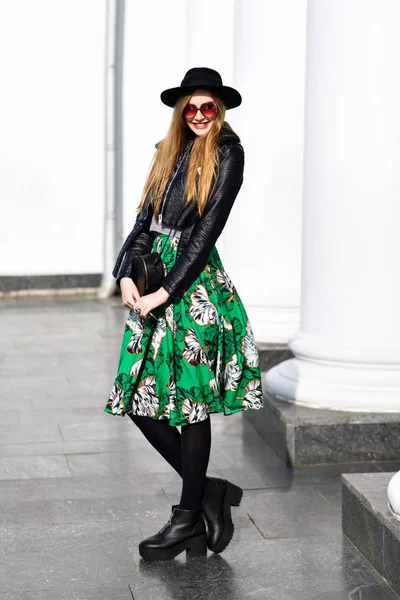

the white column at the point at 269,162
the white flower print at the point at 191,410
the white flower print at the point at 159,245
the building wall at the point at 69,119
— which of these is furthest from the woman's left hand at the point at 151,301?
the building wall at the point at 69,119

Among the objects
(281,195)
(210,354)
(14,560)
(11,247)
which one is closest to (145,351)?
(210,354)

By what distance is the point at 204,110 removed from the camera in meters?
4.06

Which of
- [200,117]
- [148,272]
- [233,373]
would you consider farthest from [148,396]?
[200,117]

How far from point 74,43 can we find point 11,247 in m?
2.37

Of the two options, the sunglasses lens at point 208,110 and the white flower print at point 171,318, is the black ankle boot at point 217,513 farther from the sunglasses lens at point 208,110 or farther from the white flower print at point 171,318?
the sunglasses lens at point 208,110

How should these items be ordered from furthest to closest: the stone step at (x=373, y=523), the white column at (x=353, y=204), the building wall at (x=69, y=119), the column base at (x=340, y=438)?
1. the building wall at (x=69, y=119)
2. the column base at (x=340, y=438)
3. the white column at (x=353, y=204)
4. the stone step at (x=373, y=523)

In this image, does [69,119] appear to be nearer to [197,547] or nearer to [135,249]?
[135,249]

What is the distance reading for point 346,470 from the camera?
17.4ft

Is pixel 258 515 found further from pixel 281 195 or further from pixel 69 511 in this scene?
pixel 281 195

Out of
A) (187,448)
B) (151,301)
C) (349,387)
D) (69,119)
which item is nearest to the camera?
(151,301)

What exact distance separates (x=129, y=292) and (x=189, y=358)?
33 centimetres

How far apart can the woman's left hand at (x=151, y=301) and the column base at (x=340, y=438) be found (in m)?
1.66

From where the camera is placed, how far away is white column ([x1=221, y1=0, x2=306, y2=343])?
23.7 ft

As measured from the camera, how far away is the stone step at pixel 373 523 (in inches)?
151
